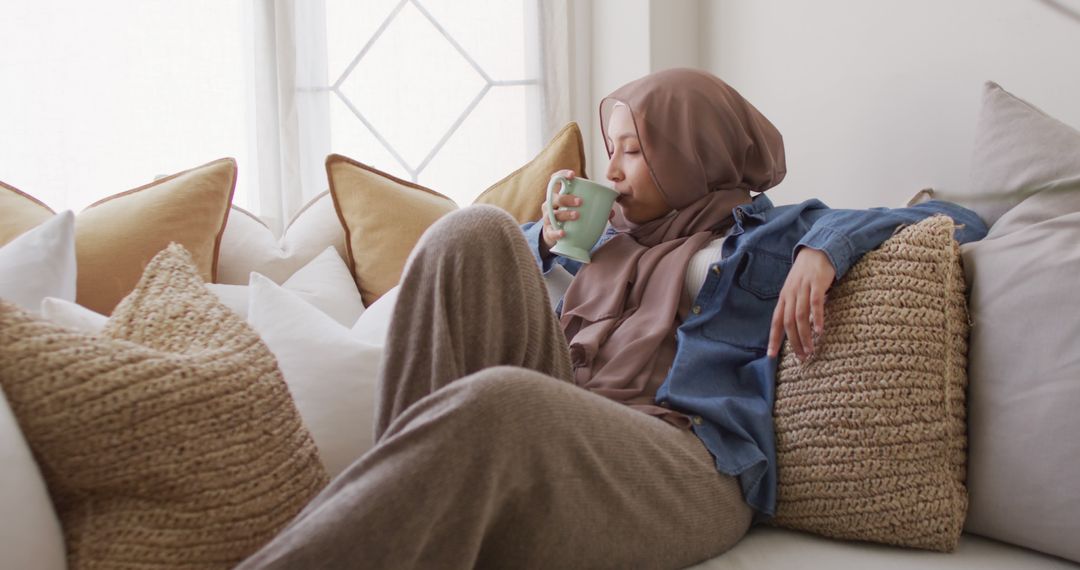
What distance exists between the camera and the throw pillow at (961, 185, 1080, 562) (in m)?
1.05

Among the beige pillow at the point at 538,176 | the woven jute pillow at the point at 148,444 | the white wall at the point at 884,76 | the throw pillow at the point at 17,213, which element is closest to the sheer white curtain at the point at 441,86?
the white wall at the point at 884,76

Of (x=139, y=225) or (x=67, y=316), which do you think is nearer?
(x=67, y=316)

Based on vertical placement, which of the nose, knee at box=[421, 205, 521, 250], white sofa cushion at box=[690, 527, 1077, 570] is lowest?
white sofa cushion at box=[690, 527, 1077, 570]

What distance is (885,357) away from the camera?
1.17 m

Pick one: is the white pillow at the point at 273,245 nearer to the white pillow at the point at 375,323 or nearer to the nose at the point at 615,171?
the white pillow at the point at 375,323

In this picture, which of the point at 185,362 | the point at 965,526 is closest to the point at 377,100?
the point at 185,362

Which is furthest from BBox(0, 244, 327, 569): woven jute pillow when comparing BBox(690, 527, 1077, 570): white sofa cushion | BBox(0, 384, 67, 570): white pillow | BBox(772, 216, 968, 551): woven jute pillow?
BBox(772, 216, 968, 551): woven jute pillow

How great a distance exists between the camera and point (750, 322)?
1.38 metres

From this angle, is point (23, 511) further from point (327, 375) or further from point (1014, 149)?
point (1014, 149)

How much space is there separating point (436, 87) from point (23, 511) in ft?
6.13

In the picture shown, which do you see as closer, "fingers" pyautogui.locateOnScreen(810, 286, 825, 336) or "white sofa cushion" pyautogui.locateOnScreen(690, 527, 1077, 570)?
"white sofa cushion" pyautogui.locateOnScreen(690, 527, 1077, 570)

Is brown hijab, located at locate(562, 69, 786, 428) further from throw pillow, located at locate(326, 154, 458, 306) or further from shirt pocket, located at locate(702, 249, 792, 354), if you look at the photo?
throw pillow, located at locate(326, 154, 458, 306)

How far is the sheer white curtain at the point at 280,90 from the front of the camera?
2115mm

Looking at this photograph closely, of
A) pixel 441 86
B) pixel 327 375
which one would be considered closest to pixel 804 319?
pixel 327 375
